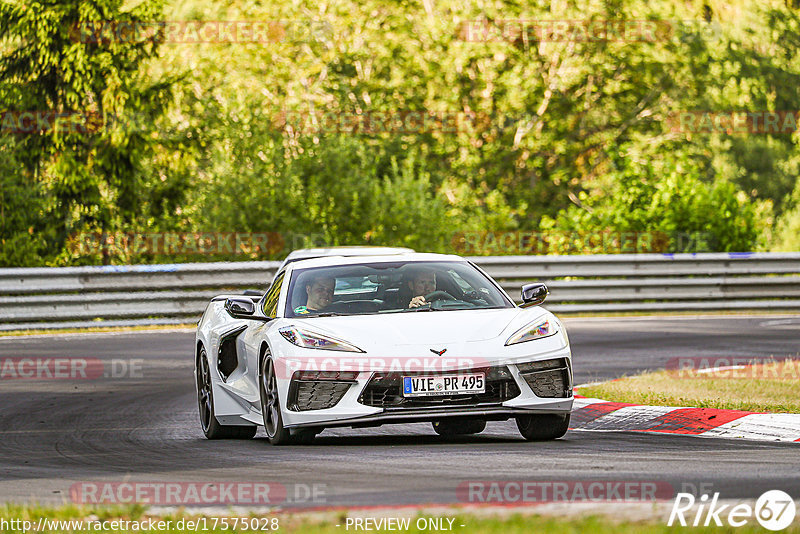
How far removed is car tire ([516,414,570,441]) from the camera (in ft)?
31.8

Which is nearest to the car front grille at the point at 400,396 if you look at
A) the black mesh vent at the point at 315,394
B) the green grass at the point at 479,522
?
the black mesh vent at the point at 315,394

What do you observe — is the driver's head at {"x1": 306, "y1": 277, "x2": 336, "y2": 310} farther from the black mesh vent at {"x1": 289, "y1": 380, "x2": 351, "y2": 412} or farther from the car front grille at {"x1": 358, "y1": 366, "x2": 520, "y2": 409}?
the car front grille at {"x1": 358, "y1": 366, "x2": 520, "y2": 409}

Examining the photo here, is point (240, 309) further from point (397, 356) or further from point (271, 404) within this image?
point (397, 356)

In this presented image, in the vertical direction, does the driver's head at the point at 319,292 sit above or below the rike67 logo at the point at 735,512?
above

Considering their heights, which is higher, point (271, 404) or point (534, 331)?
point (534, 331)

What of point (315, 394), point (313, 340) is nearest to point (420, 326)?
point (313, 340)

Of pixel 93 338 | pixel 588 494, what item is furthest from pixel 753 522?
pixel 93 338

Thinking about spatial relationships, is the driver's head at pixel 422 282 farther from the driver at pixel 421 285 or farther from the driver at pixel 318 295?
the driver at pixel 318 295

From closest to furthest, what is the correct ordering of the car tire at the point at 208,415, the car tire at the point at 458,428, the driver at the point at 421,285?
1. the driver at the point at 421,285
2. the car tire at the point at 458,428
3. the car tire at the point at 208,415

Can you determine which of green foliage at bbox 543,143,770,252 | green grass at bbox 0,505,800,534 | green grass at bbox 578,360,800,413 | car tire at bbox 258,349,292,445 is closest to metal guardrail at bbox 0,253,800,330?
green foliage at bbox 543,143,770,252

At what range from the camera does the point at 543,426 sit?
9.80 meters

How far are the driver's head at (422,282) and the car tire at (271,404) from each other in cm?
124

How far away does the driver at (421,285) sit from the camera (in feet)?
33.7

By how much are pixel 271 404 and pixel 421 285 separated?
1.47 metres
